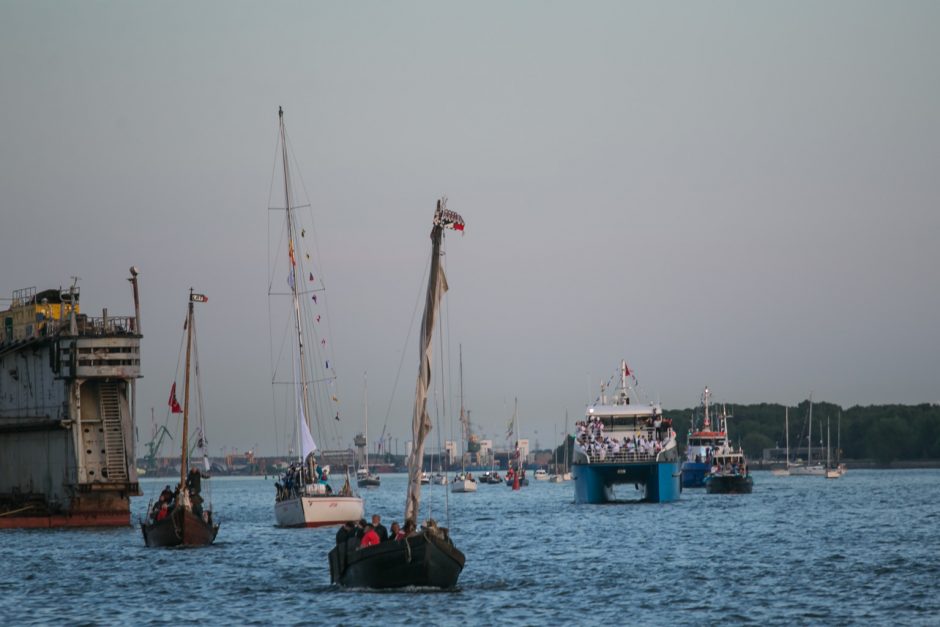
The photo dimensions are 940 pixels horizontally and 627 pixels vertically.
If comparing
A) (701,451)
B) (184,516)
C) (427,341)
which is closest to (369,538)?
(427,341)

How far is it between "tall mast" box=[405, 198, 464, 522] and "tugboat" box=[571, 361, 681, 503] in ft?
212

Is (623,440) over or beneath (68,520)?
over

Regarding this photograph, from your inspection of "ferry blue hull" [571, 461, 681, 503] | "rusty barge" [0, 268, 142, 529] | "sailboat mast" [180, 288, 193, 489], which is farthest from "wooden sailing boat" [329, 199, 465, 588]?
"ferry blue hull" [571, 461, 681, 503]

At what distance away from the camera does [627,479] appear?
110 meters

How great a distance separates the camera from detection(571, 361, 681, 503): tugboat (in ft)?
349

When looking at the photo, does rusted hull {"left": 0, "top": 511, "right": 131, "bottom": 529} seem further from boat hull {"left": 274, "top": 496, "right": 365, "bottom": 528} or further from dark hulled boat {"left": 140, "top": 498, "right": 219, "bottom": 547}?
dark hulled boat {"left": 140, "top": 498, "right": 219, "bottom": 547}

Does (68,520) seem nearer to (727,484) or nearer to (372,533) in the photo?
(372,533)

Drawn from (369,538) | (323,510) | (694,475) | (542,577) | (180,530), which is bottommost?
(694,475)

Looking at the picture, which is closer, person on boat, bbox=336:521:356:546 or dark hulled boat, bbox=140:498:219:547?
person on boat, bbox=336:521:356:546

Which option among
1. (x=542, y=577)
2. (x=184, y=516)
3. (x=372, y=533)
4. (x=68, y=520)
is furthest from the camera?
(x=68, y=520)

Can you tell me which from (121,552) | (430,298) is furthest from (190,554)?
(430,298)

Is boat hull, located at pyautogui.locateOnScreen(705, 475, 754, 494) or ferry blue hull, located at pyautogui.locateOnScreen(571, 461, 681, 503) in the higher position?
ferry blue hull, located at pyautogui.locateOnScreen(571, 461, 681, 503)

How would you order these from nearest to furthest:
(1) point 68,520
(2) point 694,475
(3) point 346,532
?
(3) point 346,532
(1) point 68,520
(2) point 694,475

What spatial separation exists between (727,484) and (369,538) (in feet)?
324
